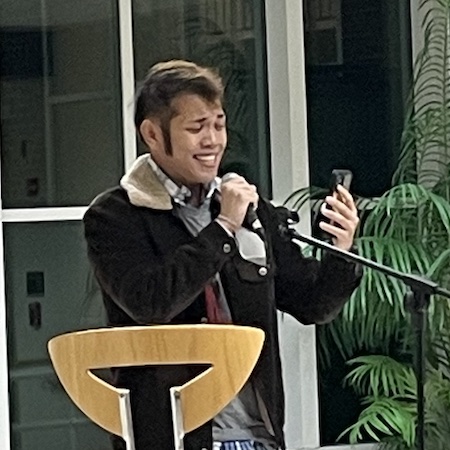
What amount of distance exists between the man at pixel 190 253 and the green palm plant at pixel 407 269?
0.84 meters

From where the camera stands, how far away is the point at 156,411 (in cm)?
227

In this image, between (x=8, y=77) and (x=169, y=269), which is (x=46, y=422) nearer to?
(x=8, y=77)

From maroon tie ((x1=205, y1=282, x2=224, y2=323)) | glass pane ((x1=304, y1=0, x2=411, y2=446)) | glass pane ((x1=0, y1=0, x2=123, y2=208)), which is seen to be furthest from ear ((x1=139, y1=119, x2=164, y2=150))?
glass pane ((x1=304, y1=0, x2=411, y2=446))

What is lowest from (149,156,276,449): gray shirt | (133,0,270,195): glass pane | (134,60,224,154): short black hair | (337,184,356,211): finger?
(149,156,276,449): gray shirt

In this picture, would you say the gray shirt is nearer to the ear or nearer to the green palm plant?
the ear

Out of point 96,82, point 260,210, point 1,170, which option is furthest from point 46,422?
point 260,210

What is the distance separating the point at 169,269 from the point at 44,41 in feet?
3.89

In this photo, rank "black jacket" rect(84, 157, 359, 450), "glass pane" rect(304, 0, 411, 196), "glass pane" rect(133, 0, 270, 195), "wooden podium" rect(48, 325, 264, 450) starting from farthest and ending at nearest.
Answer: "glass pane" rect(304, 0, 411, 196) → "glass pane" rect(133, 0, 270, 195) → "black jacket" rect(84, 157, 359, 450) → "wooden podium" rect(48, 325, 264, 450)

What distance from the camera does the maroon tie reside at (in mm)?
2365

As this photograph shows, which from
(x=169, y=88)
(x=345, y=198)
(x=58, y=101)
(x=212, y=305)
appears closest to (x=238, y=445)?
(x=212, y=305)

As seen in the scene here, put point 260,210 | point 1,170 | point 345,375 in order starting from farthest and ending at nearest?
point 345,375
point 1,170
point 260,210

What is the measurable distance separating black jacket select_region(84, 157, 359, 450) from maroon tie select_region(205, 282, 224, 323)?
0.04 ft

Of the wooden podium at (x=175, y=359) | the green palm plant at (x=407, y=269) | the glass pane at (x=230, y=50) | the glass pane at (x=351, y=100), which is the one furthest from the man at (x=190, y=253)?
the glass pane at (x=351, y=100)

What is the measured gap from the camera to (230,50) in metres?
3.53
